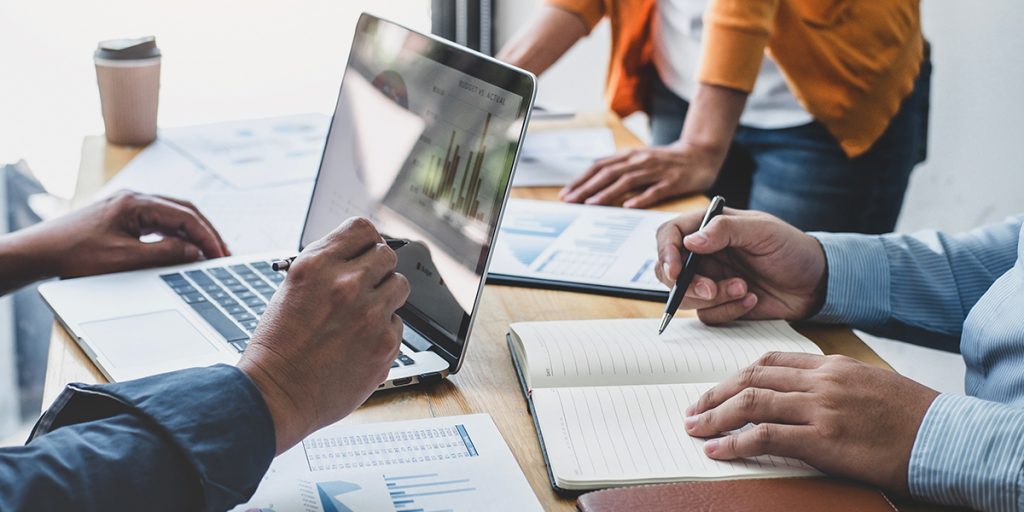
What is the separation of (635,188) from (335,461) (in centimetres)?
79

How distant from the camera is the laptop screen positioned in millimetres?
917

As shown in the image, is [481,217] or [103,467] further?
[481,217]

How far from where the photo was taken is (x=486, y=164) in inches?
36.2

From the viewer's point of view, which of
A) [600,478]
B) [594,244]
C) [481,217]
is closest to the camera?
[600,478]

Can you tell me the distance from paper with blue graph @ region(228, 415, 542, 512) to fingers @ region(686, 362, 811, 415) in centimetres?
17

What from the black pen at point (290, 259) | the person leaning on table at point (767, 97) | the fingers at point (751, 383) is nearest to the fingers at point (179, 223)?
the black pen at point (290, 259)

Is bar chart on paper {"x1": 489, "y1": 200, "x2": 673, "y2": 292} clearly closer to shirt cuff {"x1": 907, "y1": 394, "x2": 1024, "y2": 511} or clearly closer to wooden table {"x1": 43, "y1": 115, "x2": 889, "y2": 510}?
wooden table {"x1": 43, "y1": 115, "x2": 889, "y2": 510}

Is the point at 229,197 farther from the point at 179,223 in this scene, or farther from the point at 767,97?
the point at 767,97

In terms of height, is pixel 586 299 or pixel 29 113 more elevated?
pixel 586 299

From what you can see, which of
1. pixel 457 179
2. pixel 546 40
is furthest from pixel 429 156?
pixel 546 40

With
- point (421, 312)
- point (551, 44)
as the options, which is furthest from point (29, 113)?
point (421, 312)

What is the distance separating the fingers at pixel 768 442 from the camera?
0.77 meters

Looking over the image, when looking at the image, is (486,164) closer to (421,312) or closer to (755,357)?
(421,312)

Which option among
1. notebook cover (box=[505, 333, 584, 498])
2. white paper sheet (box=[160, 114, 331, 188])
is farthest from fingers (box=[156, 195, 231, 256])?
notebook cover (box=[505, 333, 584, 498])
